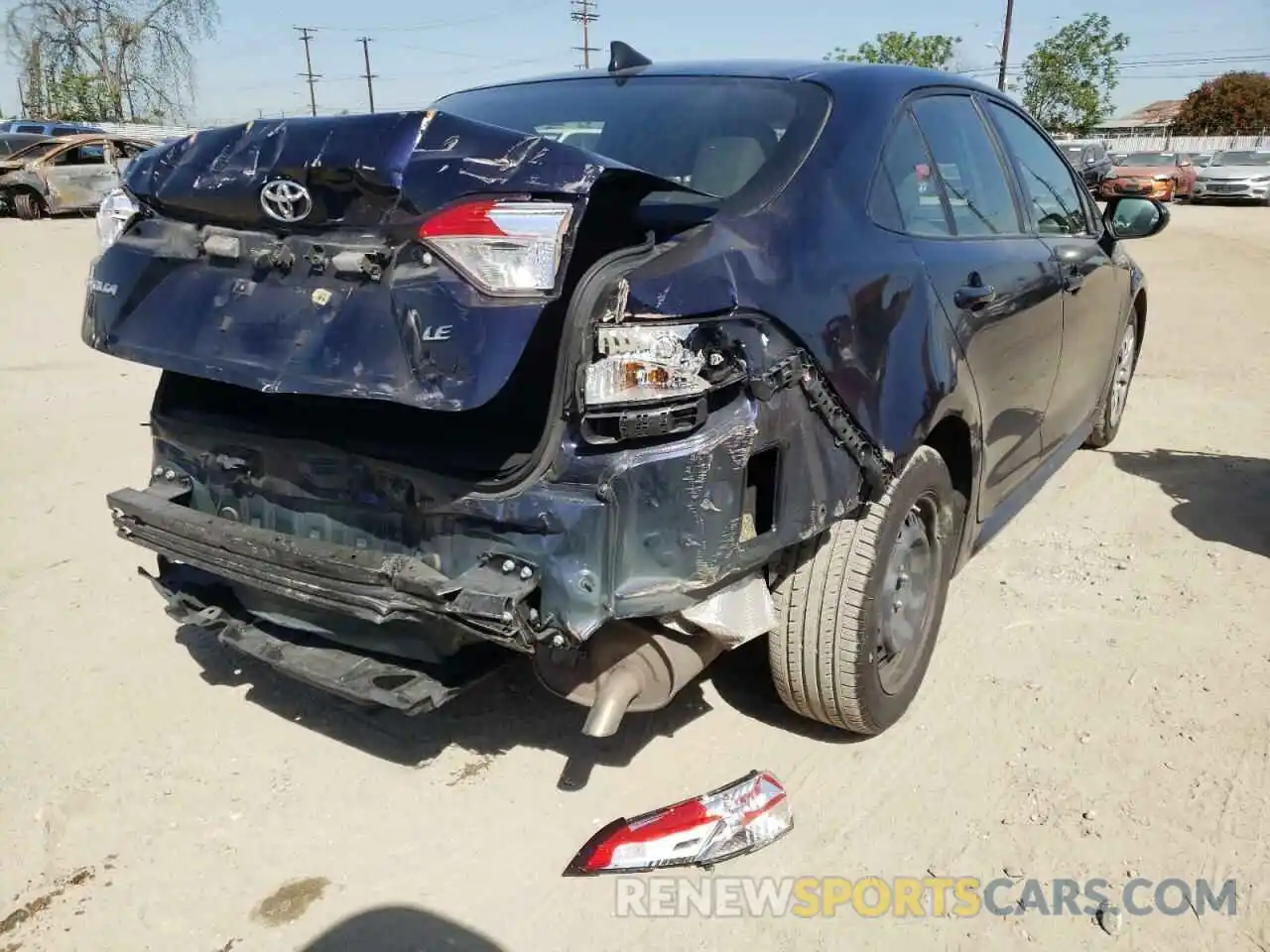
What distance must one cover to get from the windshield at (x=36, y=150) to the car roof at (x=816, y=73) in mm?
18687

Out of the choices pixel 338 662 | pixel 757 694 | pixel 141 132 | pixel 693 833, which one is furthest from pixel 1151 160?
pixel 338 662

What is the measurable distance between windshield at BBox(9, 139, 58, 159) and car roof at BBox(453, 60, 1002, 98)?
61.3ft

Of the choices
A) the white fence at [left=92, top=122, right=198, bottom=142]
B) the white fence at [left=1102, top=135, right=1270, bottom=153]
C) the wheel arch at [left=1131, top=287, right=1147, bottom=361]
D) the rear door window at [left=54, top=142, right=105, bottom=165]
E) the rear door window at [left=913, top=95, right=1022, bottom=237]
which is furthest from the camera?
the white fence at [left=1102, top=135, right=1270, bottom=153]

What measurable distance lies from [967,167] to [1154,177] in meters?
26.3

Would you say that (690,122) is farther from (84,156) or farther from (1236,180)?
(1236,180)


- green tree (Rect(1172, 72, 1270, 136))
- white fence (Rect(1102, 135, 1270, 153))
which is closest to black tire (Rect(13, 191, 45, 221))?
white fence (Rect(1102, 135, 1270, 153))

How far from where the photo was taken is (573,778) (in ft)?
9.09

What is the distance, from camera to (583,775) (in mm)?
2779

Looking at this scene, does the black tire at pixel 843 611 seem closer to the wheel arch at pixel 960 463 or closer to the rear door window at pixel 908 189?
the wheel arch at pixel 960 463

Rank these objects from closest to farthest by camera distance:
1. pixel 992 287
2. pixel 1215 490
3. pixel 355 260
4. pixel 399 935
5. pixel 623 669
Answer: pixel 355 260 < pixel 399 935 < pixel 623 669 < pixel 992 287 < pixel 1215 490

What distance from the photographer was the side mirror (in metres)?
4.55

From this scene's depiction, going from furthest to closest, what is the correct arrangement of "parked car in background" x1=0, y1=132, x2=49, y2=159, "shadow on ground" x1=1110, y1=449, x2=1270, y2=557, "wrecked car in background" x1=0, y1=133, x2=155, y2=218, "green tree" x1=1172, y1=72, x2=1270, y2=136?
"green tree" x1=1172, y1=72, x2=1270, y2=136 → "parked car in background" x1=0, y1=132, x2=49, y2=159 → "wrecked car in background" x1=0, y1=133, x2=155, y2=218 → "shadow on ground" x1=1110, y1=449, x2=1270, y2=557

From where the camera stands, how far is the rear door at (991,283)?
2889 mm

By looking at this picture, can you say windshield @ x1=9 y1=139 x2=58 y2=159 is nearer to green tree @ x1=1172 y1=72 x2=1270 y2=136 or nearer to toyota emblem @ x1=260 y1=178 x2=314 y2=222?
toyota emblem @ x1=260 y1=178 x2=314 y2=222
